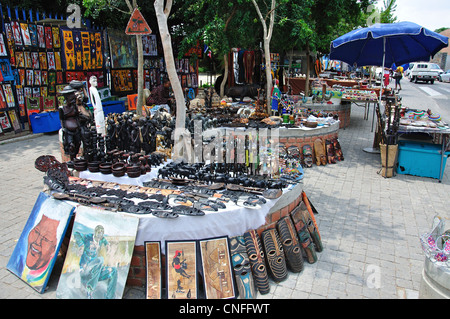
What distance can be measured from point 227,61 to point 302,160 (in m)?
6.19

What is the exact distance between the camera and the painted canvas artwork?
147 inches

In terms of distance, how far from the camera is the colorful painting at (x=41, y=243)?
398 cm

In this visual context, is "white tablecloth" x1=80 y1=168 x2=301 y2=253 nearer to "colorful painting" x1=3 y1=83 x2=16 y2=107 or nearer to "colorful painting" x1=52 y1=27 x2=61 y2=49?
"colorful painting" x1=3 y1=83 x2=16 y2=107

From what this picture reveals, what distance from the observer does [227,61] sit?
13.2m

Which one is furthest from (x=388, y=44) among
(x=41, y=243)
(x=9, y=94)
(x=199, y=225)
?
(x=9, y=94)

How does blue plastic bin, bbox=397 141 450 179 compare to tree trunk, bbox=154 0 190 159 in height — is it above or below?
below

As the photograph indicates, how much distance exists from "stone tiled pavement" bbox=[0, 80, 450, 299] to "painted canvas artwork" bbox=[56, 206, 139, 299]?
234mm

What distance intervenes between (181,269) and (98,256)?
0.91m

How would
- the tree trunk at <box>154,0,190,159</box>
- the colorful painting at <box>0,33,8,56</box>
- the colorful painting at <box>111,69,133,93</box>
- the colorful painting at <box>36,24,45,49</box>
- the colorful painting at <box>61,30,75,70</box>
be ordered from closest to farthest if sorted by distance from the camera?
the tree trunk at <box>154,0,190,159</box>, the colorful painting at <box>0,33,8,56</box>, the colorful painting at <box>36,24,45,49</box>, the colorful painting at <box>61,30,75,70</box>, the colorful painting at <box>111,69,133,93</box>

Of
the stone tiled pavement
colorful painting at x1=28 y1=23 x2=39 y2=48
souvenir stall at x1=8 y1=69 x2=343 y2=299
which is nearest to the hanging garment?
the stone tiled pavement

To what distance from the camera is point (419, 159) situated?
306 inches

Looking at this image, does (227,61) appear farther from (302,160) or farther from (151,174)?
(151,174)

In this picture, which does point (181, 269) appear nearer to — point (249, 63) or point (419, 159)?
point (419, 159)

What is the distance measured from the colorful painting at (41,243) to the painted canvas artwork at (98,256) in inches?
7.1
